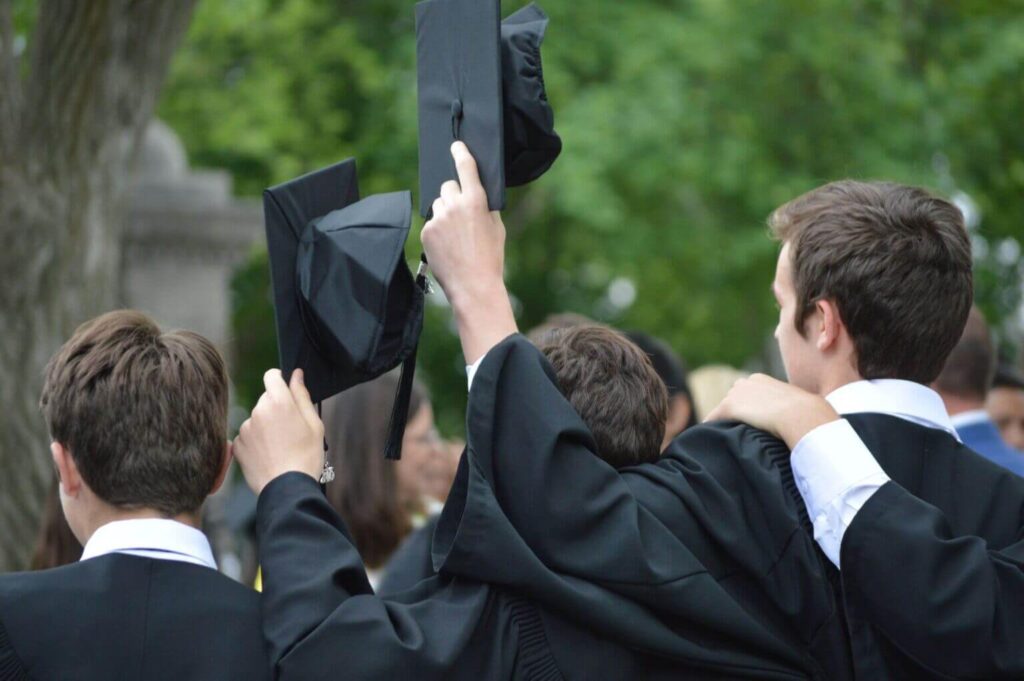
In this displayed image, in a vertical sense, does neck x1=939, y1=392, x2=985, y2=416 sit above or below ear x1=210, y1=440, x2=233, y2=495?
below

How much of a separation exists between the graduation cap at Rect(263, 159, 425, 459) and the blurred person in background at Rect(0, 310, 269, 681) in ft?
0.60


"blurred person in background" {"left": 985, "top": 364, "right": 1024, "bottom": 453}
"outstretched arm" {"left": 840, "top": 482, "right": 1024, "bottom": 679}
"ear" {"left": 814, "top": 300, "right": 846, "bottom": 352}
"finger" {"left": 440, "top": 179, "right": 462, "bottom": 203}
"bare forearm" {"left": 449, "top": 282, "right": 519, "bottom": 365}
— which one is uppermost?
"finger" {"left": 440, "top": 179, "right": 462, "bottom": 203}

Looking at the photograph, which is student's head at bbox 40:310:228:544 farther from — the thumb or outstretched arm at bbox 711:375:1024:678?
outstretched arm at bbox 711:375:1024:678

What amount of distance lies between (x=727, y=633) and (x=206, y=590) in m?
0.90

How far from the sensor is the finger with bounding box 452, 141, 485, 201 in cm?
263

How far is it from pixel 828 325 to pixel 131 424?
51.6 inches

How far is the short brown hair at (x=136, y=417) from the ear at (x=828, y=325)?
115cm

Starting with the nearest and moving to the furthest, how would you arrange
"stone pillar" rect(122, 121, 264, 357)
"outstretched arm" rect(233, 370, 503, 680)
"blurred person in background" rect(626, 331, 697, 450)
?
"outstretched arm" rect(233, 370, 503, 680), "blurred person in background" rect(626, 331, 697, 450), "stone pillar" rect(122, 121, 264, 357)

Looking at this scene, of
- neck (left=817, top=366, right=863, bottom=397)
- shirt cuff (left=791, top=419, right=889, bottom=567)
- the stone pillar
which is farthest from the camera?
the stone pillar

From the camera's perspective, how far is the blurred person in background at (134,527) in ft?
7.93

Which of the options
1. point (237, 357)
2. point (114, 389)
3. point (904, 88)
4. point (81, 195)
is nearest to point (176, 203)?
point (81, 195)

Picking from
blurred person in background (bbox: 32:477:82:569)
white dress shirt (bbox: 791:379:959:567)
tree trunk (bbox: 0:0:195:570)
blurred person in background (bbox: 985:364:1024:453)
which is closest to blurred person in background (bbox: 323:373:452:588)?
tree trunk (bbox: 0:0:195:570)

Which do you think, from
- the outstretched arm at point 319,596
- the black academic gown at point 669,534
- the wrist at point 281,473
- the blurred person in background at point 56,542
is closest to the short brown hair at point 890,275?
the black academic gown at point 669,534

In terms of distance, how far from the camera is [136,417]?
2572 millimetres
